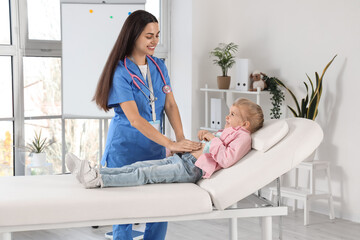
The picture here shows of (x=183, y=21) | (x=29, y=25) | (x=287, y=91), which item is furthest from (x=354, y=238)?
(x=29, y=25)

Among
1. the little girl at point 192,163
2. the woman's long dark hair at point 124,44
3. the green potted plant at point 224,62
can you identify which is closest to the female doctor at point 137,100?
the woman's long dark hair at point 124,44

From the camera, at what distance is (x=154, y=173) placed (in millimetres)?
2164

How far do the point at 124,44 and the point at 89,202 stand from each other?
2.74 feet

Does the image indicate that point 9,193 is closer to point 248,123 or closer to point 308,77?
point 248,123

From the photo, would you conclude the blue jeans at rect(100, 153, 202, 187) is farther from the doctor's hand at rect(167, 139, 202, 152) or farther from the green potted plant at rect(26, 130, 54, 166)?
the green potted plant at rect(26, 130, 54, 166)

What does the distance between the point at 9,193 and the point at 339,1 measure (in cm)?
277

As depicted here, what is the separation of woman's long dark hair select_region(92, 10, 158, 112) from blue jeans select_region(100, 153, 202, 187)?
15.0 inches

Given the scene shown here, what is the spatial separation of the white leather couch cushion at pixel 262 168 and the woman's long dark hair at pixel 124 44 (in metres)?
0.67

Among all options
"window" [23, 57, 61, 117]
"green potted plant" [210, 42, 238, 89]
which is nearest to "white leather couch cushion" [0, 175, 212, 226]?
"window" [23, 57, 61, 117]

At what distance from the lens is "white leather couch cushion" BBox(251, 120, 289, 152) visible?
212 centimetres

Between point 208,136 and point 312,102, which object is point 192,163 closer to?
point 208,136

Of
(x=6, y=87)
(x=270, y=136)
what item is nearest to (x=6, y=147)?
(x=6, y=87)

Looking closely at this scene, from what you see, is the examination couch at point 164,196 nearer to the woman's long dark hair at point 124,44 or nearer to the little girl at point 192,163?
the little girl at point 192,163

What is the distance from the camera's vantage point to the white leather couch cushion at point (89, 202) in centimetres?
188
